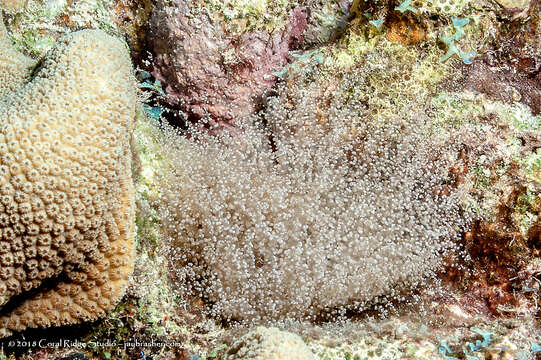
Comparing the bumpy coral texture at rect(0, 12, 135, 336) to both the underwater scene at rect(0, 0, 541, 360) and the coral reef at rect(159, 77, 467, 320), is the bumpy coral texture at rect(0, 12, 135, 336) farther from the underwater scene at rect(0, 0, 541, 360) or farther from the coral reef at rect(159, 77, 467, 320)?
the coral reef at rect(159, 77, 467, 320)

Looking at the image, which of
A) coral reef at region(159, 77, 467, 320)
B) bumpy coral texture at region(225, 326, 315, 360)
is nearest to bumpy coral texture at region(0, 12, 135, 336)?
coral reef at region(159, 77, 467, 320)

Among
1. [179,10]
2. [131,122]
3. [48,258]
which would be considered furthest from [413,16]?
[48,258]

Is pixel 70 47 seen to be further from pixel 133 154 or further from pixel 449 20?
pixel 449 20

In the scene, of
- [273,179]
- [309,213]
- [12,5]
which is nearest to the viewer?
[309,213]

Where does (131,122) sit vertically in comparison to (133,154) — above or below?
above

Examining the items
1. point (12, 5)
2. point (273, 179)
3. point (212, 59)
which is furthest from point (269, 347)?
point (12, 5)

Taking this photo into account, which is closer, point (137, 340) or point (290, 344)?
point (290, 344)

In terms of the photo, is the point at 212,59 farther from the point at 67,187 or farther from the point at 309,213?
the point at 67,187
